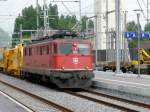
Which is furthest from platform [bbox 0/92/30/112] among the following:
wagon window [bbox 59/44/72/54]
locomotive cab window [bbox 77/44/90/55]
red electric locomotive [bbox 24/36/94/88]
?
locomotive cab window [bbox 77/44/90/55]

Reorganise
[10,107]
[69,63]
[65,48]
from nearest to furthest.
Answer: [10,107] < [69,63] < [65,48]

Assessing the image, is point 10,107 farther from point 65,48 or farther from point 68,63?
point 65,48

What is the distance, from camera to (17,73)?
47.3 metres

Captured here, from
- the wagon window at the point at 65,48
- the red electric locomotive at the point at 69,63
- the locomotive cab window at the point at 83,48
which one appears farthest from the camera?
the locomotive cab window at the point at 83,48

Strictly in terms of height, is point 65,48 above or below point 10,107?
above

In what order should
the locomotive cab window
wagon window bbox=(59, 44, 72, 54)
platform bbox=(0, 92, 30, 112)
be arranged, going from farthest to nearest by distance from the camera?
1. the locomotive cab window
2. wagon window bbox=(59, 44, 72, 54)
3. platform bbox=(0, 92, 30, 112)

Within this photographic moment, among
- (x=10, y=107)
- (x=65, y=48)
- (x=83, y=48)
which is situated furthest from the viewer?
(x=83, y=48)

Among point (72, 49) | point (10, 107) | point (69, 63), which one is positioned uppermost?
point (72, 49)

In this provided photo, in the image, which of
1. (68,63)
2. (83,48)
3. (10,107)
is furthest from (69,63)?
(10,107)

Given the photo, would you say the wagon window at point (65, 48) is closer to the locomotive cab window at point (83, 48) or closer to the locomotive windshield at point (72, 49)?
the locomotive windshield at point (72, 49)

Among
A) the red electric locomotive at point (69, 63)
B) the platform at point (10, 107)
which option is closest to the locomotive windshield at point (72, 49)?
the red electric locomotive at point (69, 63)

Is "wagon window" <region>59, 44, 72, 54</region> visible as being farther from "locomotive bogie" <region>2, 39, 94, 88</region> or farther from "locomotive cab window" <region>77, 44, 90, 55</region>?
"locomotive cab window" <region>77, 44, 90, 55</region>

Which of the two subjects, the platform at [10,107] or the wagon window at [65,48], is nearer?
the platform at [10,107]

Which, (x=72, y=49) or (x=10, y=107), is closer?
(x=10, y=107)
